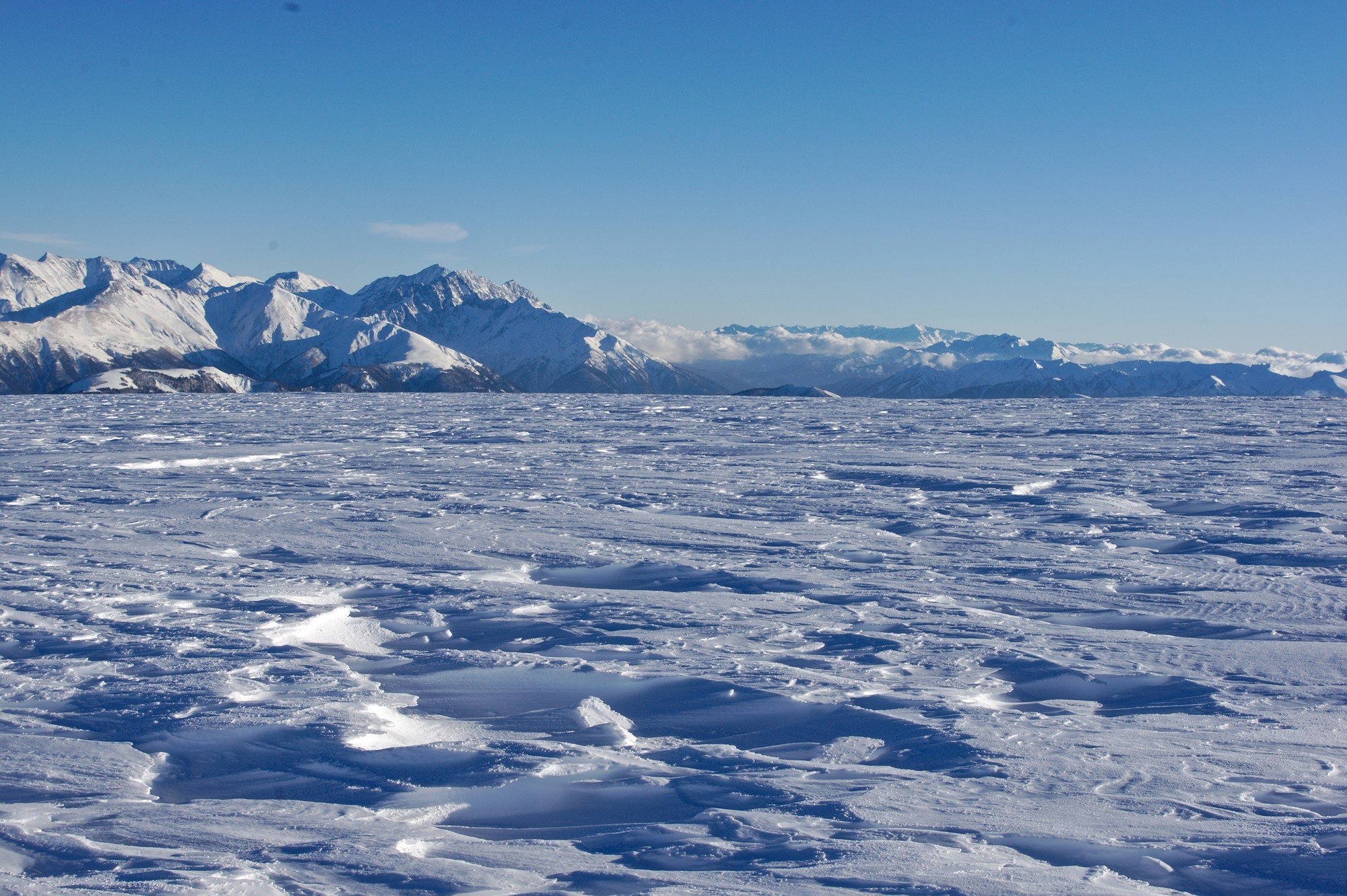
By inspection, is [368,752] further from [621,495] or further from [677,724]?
[621,495]

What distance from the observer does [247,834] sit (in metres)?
3.47

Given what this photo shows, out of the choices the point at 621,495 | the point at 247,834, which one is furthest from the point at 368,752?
the point at 621,495

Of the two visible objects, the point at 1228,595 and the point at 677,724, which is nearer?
the point at 677,724

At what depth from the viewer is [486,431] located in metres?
23.0

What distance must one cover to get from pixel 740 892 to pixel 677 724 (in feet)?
4.84

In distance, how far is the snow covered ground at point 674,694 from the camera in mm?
3338

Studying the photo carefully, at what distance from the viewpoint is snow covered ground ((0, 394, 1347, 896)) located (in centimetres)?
334

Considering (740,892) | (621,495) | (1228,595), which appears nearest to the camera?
(740,892)

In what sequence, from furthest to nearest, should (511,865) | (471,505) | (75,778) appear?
1. (471,505)
2. (75,778)
3. (511,865)

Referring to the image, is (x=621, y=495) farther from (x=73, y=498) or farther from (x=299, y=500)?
(x=73, y=498)

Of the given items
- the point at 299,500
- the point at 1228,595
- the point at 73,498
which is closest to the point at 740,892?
the point at 1228,595

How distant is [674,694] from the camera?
4934 millimetres

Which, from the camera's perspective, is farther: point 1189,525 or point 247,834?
point 1189,525

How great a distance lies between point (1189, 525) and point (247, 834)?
9223 mm
